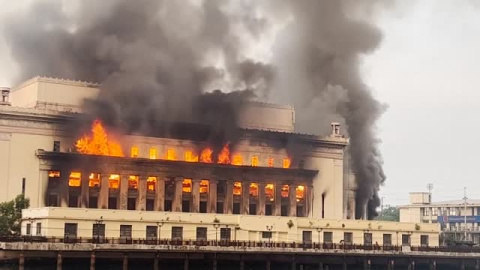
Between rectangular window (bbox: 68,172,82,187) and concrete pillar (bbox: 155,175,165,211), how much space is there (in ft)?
37.5

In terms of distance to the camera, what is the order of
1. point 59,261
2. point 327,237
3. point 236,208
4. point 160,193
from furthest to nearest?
point 236,208
point 160,193
point 327,237
point 59,261

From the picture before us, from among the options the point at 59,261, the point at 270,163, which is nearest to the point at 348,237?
the point at 270,163

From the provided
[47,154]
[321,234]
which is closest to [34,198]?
[47,154]

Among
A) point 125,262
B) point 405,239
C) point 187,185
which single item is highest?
point 187,185

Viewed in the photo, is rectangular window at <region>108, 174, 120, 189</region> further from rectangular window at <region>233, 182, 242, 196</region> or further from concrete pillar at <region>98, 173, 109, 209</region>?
rectangular window at <region>233, 182, 242, 196</region>

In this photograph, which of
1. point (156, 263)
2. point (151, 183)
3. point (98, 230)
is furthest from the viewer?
point (151, 183)

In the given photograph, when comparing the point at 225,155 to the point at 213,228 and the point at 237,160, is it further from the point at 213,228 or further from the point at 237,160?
the point at 213,228

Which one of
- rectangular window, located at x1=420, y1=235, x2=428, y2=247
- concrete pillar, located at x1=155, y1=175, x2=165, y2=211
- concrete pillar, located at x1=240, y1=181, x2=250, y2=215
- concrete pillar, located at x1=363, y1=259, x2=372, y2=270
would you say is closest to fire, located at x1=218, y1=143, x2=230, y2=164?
concrete pillar, located at x1=240, y1=181, x2=250, y2=215

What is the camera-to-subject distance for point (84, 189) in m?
125

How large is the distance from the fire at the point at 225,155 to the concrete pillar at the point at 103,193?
62.9 feet

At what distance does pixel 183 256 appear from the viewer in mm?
99812

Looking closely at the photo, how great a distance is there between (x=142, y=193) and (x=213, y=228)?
64.8ft

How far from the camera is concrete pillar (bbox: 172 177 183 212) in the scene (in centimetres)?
13088

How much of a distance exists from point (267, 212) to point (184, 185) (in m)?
14.2
